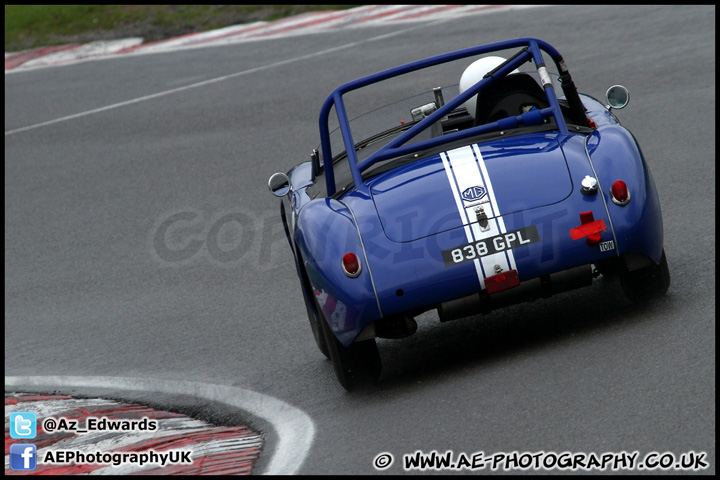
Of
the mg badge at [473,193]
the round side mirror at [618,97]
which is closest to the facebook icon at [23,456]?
the mg badge at [473,193]

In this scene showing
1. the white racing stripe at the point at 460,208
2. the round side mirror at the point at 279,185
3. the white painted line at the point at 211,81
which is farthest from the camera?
the white painted line at the point at 211,81

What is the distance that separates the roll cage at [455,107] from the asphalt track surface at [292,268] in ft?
3.39

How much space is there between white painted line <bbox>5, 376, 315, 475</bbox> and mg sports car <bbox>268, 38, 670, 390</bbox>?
14.9 inches

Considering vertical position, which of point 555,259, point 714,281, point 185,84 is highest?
point 555,259

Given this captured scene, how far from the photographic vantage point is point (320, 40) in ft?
56.4

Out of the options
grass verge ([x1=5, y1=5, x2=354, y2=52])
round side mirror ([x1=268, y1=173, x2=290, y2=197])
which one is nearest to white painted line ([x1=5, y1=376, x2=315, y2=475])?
round side mirror ([x1=268, y1=173, x2=290, y2=197])

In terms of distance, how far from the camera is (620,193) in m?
5.20

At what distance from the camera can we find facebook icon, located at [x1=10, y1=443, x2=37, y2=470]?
479 cm

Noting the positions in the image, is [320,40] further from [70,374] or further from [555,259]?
[555,259]

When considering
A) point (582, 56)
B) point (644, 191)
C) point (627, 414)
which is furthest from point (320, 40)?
point (627, 414)

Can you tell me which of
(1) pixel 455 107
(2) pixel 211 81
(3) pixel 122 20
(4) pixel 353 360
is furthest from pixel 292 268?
(3) pixel 122 20

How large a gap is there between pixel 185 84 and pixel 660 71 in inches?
278

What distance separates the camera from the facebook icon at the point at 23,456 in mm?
4785

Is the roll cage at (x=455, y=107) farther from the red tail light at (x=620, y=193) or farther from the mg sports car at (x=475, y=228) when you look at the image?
the red tail light at (x=620, y=193)
